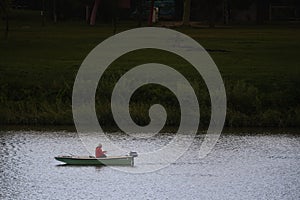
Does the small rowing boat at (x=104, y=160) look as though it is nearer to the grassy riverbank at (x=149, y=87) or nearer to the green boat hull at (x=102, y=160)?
the green boat hull at (x=102, y=160)

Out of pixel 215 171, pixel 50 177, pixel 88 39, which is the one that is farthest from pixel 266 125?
pixel 88 39

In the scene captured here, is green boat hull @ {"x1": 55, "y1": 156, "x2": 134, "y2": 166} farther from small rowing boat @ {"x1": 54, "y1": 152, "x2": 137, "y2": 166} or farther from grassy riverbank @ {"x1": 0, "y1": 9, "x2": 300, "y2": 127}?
grassy riverbank @ {"x1": 0, "y1": 9, "x2": 300, "y2": 127}

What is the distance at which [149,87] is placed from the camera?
1847 inches

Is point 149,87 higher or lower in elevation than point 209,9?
higher

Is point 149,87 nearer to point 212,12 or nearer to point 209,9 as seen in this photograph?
point 212,12

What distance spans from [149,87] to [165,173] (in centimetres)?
1288

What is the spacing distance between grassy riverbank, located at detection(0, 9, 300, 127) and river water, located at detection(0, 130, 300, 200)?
2685 millimetres

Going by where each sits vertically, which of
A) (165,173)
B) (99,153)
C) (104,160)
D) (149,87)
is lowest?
(165,173)

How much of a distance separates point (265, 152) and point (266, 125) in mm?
5971

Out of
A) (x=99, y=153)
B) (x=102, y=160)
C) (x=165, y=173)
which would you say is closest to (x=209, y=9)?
(x=99, y=153)

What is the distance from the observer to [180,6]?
102 metres

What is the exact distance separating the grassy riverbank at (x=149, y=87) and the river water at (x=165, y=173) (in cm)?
269

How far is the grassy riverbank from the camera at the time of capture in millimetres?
43875

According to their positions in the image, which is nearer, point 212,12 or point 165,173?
point 165,173
